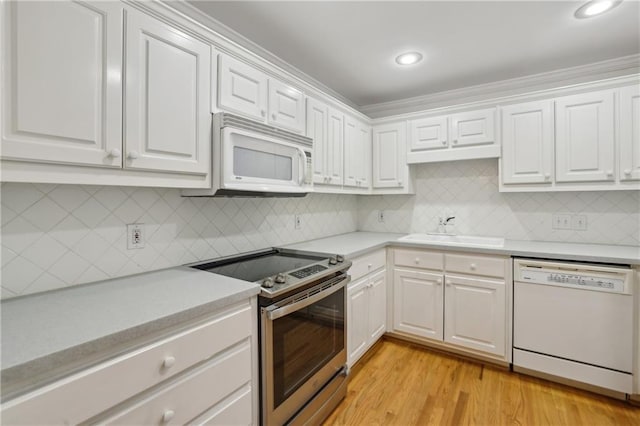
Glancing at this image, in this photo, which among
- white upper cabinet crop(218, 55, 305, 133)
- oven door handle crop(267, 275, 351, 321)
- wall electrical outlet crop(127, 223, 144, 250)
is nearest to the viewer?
oven door handle crop(267, 275, 351, 321)

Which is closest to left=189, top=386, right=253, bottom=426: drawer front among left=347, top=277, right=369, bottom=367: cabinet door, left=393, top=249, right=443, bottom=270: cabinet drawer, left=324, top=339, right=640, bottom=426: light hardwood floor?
left=324, top=339, right=640, bottom=426: light hardwood floor

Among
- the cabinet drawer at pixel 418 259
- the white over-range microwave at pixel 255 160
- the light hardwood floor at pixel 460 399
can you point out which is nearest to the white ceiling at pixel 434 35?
the white over-range microwave at pixel 255 160

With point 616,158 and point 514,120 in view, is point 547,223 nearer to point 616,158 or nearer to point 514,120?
point 616,158

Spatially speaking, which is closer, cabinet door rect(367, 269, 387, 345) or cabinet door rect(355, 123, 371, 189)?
cabinet door rect(367, 269, 387, 345)

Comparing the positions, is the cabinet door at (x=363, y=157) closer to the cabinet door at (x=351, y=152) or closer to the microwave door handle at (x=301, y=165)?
the cabinet door at (x=351, y=152)

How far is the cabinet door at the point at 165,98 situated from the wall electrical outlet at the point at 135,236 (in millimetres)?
418

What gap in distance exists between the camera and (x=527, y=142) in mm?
2535

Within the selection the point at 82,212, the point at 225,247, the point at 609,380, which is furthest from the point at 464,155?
the point at 82,212

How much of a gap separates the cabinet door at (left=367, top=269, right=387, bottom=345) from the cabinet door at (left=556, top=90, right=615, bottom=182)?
168 cm

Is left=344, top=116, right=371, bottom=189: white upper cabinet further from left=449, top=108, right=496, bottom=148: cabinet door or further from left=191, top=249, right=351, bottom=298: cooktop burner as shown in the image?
left=191, top=249, right=351, bottom=298: cooktop burner

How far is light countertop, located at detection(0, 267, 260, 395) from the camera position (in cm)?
80

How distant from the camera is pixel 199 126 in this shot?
4.96ft

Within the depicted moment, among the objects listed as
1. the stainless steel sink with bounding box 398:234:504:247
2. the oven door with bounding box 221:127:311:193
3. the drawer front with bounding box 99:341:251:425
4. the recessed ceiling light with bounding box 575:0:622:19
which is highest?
the recessed ceiling light with bounding box 575:0:622:19

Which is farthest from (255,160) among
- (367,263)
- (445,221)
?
(445,221)
